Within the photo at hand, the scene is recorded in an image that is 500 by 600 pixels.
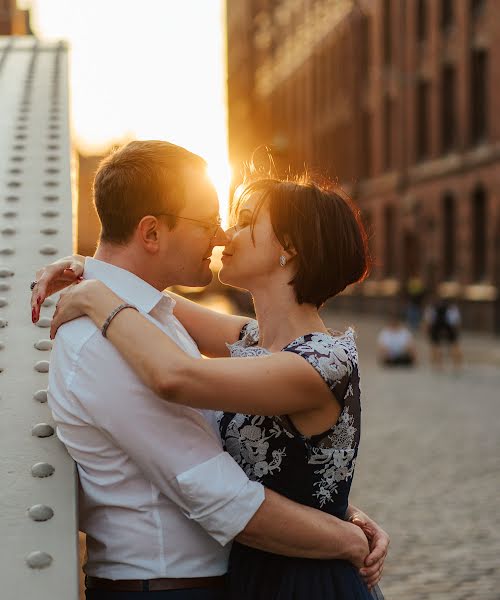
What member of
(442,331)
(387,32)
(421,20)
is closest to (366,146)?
(387,32)

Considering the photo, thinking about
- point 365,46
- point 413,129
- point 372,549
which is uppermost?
point 365,46

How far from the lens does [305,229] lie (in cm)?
256

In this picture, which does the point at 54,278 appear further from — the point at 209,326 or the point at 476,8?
the point at 476,8

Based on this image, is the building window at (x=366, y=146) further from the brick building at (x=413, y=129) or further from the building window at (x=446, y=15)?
the building window at (x=446, y=15)

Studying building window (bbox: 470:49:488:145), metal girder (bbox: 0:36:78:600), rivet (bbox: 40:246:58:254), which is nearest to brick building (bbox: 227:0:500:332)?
building window (bbox: 470:49:488:145)

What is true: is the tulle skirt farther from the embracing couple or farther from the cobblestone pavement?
the cobblestone pavement

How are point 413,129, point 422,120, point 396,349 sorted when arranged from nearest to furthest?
point 396,349 → point 422,120 → point 413,129

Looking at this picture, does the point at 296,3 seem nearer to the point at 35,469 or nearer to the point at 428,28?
the point at 428,28

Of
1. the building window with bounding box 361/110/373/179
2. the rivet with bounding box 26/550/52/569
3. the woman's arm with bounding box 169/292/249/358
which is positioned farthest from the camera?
the building window with bounding box 361/110/373/179

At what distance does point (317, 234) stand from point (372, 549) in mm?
737

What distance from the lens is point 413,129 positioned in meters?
38.2

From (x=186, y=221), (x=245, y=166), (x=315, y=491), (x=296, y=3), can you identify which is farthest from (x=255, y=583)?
(x=296, y=3)

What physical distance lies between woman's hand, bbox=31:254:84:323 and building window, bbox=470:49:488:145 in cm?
3061

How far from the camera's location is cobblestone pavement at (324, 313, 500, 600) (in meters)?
6.49
